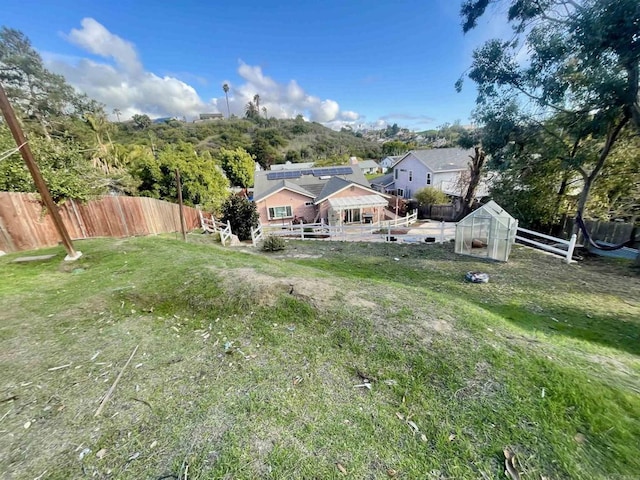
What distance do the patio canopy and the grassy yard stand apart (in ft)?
56.0

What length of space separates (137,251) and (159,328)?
16.2ft

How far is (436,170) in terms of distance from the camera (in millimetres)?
26969

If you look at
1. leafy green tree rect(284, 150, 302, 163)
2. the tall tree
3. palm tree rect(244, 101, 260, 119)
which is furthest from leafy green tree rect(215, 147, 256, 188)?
palm tree rect(244, 101, 260, 119)

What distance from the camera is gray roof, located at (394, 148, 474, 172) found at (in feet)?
89.9

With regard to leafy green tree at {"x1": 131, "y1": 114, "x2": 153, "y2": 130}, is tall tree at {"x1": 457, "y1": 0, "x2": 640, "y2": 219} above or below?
below

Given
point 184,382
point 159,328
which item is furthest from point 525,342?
point 159,328

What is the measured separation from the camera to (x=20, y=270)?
646cm

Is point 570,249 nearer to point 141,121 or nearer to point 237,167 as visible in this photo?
point 237,167

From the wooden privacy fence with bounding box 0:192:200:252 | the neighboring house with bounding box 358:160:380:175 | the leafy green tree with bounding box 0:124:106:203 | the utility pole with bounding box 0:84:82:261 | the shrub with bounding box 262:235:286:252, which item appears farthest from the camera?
the neighboring house with bounding box 358:160:380:175

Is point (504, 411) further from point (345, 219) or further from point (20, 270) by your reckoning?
point (345, 219)

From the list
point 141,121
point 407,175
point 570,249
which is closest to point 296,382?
point 570,249

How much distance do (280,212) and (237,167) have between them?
19.1 metres

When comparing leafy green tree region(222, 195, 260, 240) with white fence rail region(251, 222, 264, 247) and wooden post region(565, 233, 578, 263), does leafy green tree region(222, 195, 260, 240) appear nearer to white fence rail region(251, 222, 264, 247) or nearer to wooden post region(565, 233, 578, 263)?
white fence rail region(251, 222, 264, 247)

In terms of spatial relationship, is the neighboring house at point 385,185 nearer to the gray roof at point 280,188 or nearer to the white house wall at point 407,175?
the white house wall at point 407,175
